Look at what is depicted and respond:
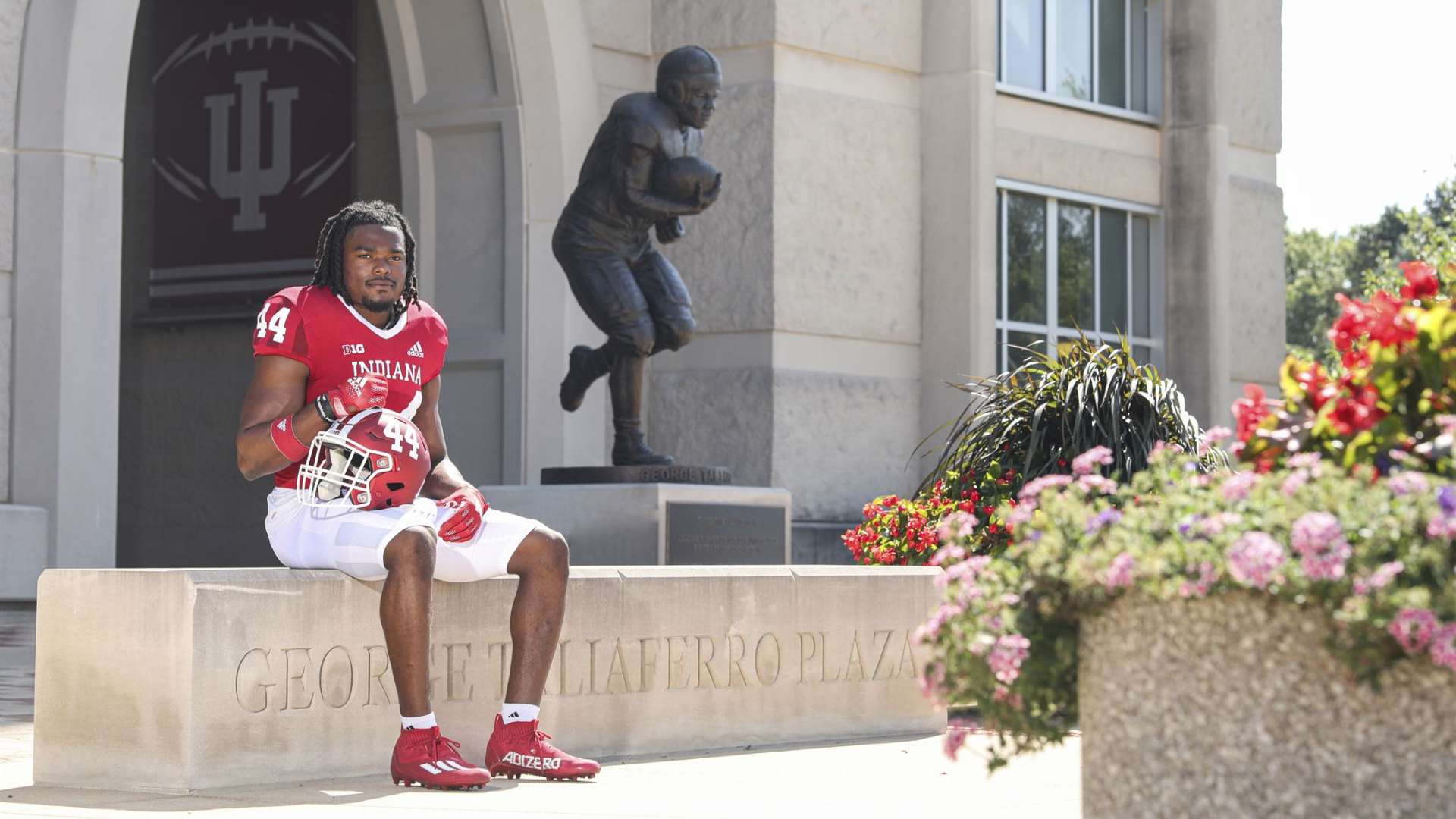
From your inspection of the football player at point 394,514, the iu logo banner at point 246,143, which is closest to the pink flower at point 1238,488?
the football player at point 394,514

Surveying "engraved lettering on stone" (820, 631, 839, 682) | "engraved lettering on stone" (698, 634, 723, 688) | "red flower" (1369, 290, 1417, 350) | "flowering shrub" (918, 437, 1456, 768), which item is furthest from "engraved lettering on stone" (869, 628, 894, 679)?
"red flower" (1369, 290, 1417, 350)

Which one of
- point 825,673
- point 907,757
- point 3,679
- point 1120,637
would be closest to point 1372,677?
point 1120,637

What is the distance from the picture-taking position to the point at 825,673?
25.9 ft

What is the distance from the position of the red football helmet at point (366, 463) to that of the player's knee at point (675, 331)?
158 inches

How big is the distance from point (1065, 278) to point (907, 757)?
31.7 feet

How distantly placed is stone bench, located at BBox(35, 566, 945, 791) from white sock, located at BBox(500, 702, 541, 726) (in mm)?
501

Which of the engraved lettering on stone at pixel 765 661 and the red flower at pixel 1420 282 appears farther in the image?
the engraved lettering on stone at pixel 765 661

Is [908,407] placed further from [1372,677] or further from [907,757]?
[1372,677]

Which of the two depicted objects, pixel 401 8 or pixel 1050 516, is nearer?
pixel 1050 516

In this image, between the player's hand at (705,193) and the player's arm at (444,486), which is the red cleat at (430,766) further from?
the player's hand at (705,193)

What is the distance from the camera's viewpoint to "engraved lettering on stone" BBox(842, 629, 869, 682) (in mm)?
7996

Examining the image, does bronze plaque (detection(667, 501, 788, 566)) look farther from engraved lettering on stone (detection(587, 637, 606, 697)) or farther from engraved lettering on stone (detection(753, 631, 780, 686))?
engraved lettering on stone (detection(587, 637, 606, 697))

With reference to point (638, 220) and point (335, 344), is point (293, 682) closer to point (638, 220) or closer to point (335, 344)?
point (335, 344)

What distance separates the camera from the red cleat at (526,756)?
620 cm
